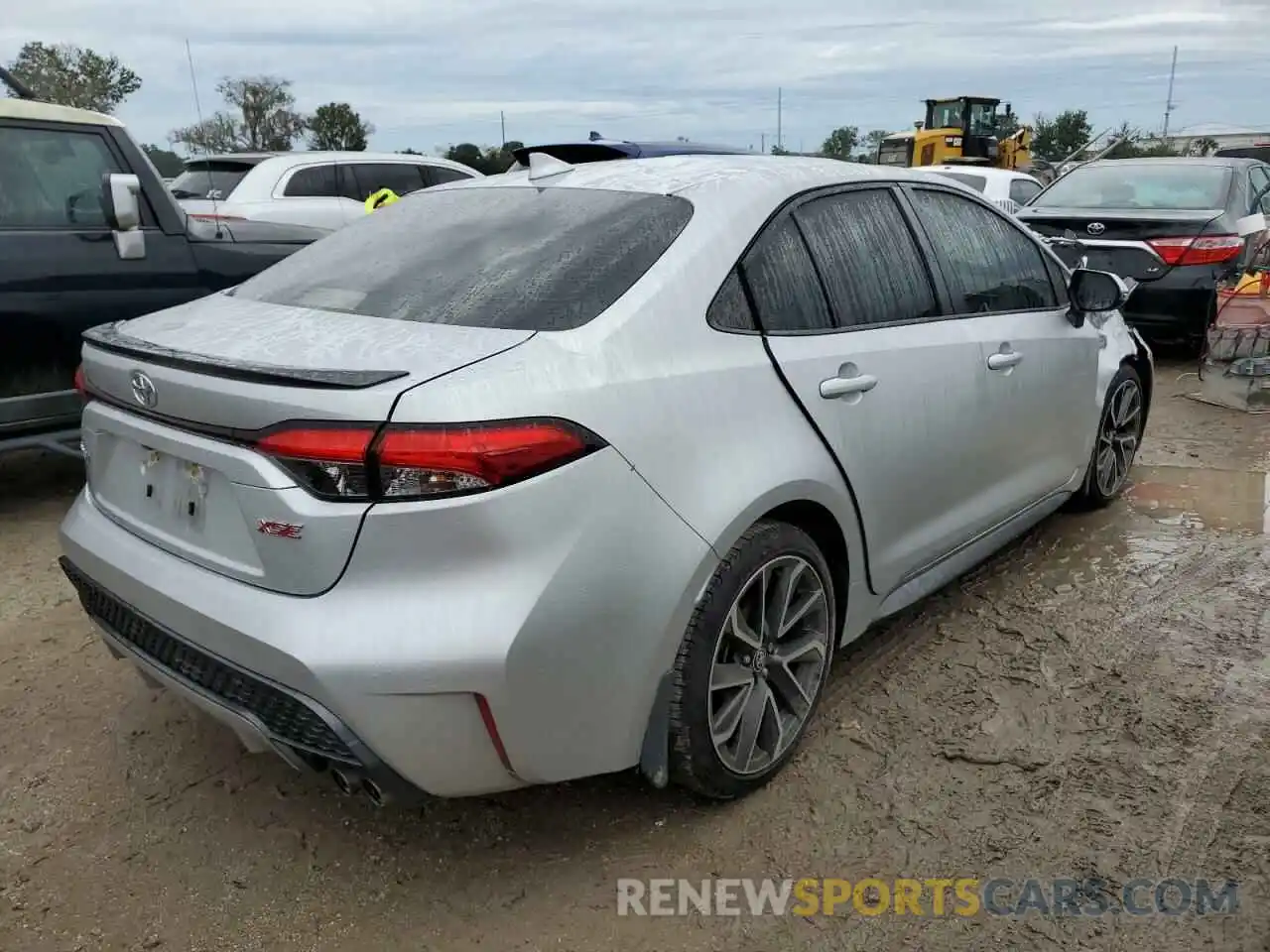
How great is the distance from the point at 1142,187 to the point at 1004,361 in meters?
5.75

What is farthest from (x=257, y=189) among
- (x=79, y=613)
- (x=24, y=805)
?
(x=24, y=805)

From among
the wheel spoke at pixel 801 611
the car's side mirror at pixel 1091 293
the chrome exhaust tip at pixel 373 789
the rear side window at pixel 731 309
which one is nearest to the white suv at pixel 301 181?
the car's side mirror at pixel 1091 293

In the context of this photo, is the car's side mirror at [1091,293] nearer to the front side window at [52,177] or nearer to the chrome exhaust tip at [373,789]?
the chrome exhaust tip at [373,789]

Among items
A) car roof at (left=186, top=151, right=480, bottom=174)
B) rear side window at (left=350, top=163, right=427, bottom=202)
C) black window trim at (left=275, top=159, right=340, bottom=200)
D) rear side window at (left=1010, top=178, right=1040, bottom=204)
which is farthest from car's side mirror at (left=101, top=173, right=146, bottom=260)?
rear side window at (left=1010, top=178, right=1040, bottom=204)

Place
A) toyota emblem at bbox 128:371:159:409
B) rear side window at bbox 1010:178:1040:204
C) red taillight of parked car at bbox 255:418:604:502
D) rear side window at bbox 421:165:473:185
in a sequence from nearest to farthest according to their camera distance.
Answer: red taillight of parked car at bbox 255:418:604:502 → toyota emblem at bbox 128:371:159:409 → rear side window at bbox 421:165:473:185 → rear side window at bbox 1010:178:1040:204

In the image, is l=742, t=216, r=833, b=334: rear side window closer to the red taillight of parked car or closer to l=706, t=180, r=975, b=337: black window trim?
l=706, t=180, r=975, b=337: black window trim

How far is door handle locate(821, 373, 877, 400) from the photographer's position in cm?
262

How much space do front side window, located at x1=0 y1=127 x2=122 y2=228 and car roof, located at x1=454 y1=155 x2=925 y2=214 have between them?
2566 mm

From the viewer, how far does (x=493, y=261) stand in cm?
254

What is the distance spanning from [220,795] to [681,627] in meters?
1.38

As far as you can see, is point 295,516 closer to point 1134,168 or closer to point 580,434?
point 580,434

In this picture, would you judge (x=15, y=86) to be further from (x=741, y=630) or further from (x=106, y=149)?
(x=741, y=630)

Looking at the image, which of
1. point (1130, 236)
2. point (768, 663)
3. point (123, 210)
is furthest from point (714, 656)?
point (1130, 236)

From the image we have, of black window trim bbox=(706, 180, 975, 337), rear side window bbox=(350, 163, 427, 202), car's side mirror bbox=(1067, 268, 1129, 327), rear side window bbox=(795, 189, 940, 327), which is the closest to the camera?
black window trim bbox=(706, 180, 975, 337)
